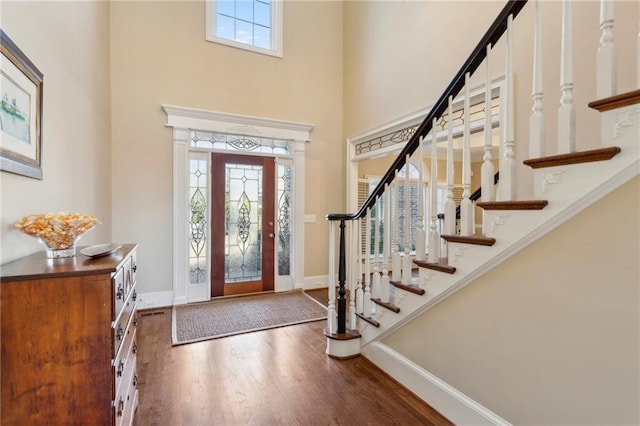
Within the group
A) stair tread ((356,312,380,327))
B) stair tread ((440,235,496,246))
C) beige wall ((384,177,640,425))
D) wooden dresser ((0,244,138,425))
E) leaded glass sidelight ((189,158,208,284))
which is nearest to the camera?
wooden dresser ((0,244,138,425))

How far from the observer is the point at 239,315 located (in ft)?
Result: 11.6

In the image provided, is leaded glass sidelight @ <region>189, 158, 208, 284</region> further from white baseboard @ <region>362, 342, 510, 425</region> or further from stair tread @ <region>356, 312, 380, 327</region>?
white baseboard @ <region>362, 342, 510, 425</region>

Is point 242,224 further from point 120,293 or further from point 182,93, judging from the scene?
point 120,293

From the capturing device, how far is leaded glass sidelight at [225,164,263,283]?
168 inches

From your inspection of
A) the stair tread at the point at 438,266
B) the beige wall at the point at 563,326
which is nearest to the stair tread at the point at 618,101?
the beige wall at the point at 563,326

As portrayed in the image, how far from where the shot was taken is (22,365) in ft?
3.36

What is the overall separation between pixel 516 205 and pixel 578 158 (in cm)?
29

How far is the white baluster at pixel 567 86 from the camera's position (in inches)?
46.9

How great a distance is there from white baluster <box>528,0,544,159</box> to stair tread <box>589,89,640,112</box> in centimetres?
20

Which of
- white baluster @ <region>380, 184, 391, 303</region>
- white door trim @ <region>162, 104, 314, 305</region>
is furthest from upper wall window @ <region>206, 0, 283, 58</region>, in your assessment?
white baluster @ <region>380, 184, 391, 303</region>

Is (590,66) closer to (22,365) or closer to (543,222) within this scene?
(543,222)

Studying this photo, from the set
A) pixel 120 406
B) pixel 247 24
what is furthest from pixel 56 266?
pixel 247 24

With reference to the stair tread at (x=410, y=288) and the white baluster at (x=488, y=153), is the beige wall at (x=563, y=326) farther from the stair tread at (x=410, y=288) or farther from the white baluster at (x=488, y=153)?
the white baluster at (x=488, y=153)

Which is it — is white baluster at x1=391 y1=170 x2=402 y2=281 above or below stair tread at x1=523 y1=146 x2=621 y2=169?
below
